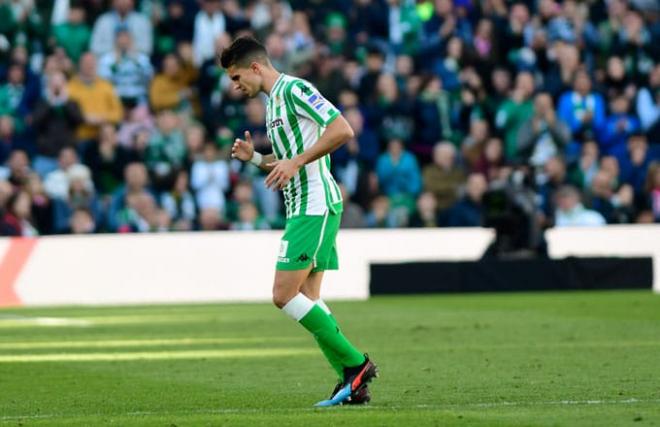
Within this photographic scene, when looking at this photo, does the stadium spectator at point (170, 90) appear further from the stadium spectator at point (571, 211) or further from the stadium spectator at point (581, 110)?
the stadium spectator at point (581, 110)

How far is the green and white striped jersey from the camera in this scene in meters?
9.23

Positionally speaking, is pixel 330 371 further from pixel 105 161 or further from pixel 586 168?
pixel 586 168

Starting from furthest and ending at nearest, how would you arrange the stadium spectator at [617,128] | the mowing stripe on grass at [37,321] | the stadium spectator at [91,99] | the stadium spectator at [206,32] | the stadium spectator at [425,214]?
the stadium spectator at [617,128], the stadium spectator at [206,32], the stadium spectator at [91,99], the stadium spectator at [425,214], the mowing stripe on grass at [37,321]

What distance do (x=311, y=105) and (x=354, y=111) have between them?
1520cm

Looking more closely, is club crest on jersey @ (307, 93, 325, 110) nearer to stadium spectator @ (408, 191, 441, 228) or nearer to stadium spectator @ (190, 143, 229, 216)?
stadium spectator @ (190, 143, 229, 216)

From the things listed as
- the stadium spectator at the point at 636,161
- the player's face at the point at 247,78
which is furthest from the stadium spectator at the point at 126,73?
the player's face at the point at 247,78

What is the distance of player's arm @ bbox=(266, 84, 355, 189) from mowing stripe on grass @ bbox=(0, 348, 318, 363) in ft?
14.1

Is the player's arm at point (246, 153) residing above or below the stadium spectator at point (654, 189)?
above

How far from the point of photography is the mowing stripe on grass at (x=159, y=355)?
13.1m

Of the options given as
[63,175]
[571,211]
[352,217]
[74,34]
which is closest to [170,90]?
[74,34]

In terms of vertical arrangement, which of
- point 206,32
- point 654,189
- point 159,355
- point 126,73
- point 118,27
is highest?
point 118,27

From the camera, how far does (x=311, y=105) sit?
9172 millimetres

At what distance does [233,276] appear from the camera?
72.7 feet

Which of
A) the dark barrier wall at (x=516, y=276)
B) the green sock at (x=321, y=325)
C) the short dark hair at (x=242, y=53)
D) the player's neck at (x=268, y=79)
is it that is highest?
Answer: the short dark hair at (x=242, y=53)
